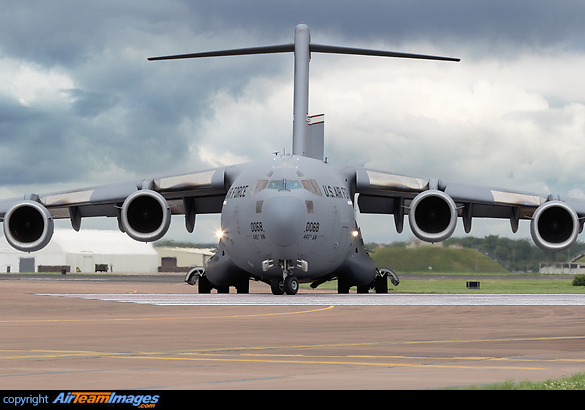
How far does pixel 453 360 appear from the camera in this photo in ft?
29.8

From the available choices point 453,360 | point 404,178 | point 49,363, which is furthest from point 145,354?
point 404,178

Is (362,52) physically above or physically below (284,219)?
above

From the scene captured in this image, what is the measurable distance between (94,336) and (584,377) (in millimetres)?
6720

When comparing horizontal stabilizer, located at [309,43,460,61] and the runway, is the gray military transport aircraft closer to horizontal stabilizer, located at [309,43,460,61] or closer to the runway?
horizontal stabilizer, located at [309,43,460,61]

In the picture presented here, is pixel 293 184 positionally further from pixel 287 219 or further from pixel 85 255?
pixel 85 255

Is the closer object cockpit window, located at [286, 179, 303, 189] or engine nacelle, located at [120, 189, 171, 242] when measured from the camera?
cockpit window, located at [286, 179, 303, 189]

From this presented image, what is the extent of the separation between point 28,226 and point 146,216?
13.1ft

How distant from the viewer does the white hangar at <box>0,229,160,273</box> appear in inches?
3794

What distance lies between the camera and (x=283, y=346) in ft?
35.0

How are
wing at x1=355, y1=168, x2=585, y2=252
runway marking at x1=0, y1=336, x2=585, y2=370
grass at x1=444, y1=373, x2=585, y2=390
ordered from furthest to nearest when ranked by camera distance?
wing at x1=355, y1=168, x2=585, y2=252 < runway marking at x1=0, y1=336, x2=585, y2=370 < grass at x1=444, y1=373, x2=585, y2=390

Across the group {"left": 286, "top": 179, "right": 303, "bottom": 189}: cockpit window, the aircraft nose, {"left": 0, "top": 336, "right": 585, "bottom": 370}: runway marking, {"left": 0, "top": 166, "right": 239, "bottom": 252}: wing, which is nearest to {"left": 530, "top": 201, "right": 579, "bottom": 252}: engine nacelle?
{"left": 286, "top": 179, "right": 303, "bottom": 189}: cockpit window

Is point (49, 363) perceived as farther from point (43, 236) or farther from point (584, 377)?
point (43, 236)

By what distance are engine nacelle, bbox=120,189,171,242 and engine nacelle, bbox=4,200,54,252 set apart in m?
2.62

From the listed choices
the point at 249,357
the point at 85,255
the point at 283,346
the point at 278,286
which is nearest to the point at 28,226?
the point at 278,286
